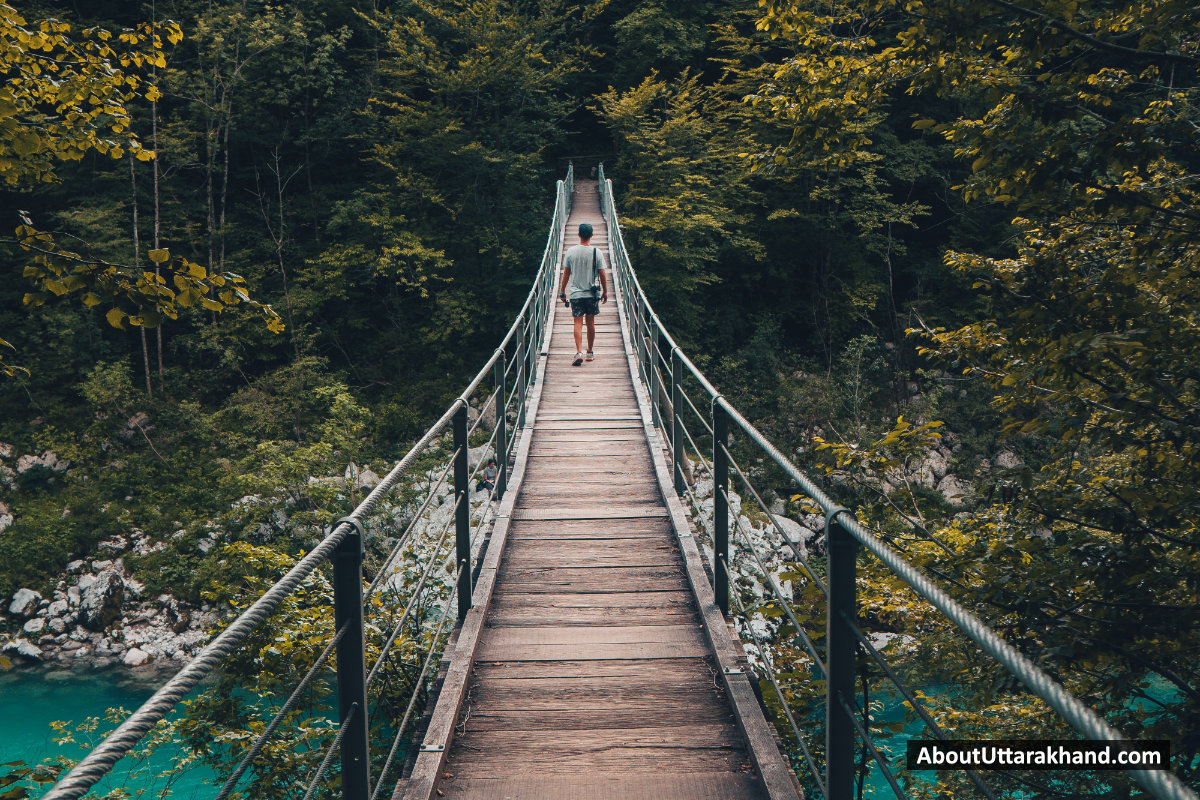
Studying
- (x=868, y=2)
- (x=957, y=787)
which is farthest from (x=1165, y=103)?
(x=957, y=787)

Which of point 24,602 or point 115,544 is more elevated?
point 115,544

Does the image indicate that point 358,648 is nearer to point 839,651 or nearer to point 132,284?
point 839,651

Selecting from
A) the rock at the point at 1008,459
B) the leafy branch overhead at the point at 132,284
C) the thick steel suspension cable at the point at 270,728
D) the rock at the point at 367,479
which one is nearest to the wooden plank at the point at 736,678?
the thick steel suspension cable at the point at 270,728

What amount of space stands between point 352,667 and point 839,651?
1.30m

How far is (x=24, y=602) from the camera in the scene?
14.2 meters

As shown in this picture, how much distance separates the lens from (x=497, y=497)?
5.46 meters

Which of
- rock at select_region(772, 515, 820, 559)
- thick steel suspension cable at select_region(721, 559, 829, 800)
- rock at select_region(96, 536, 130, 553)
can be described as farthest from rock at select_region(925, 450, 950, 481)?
rock at select_region(96, 536, 130, 553)

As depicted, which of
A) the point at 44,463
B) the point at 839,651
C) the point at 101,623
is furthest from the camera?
the point at 44,463

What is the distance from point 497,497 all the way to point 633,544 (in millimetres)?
1277

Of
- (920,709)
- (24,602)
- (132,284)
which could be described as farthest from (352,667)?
(24,602)

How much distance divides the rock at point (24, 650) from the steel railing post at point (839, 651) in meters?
15.7

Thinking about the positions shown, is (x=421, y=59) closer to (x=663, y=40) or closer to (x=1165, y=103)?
(x=663, y=40)

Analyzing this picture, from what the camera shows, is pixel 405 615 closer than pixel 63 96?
Yes

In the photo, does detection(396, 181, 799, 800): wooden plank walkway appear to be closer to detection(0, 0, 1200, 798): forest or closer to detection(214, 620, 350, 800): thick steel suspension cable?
detection(214, 620, 350, 800): thick steel suspension cable
